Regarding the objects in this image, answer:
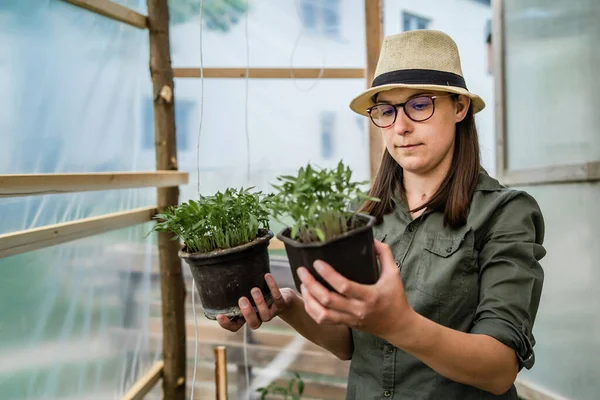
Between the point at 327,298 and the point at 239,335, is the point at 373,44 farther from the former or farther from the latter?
the point at 327,298

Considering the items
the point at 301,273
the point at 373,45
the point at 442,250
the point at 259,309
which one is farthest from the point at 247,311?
the point at 373,45

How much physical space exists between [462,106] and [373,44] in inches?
56.6

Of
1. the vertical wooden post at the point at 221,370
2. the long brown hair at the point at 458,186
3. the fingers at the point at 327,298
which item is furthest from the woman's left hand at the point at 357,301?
the vertical wooden post at the point at 221,370

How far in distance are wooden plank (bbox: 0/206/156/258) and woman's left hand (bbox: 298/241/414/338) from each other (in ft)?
3.20

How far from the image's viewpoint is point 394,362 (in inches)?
45.8

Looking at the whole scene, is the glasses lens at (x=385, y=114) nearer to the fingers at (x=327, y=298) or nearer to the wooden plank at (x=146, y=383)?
the fingers at (x=327, y=298)

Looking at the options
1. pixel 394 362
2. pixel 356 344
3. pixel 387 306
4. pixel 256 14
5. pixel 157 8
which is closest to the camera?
pixel 387 306

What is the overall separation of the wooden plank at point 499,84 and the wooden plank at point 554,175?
0.35ft

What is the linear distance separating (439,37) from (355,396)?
0.87 metres

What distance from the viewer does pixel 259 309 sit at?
1.14 meters

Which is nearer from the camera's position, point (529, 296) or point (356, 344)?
point (529, 296)

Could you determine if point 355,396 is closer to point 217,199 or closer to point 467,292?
point 467,292

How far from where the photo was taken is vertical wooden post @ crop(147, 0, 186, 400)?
2387 mm

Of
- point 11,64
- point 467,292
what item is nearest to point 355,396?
point 467,292
